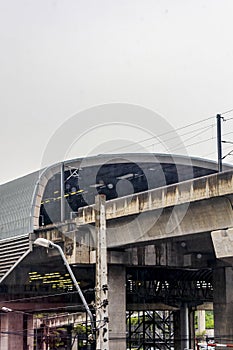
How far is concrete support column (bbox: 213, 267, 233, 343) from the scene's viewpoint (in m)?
37.0

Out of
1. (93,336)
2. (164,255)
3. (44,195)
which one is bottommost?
(93,336)

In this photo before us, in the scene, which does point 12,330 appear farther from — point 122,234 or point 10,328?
point 122,234

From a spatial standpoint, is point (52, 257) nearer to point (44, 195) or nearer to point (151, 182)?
point (44, 195)

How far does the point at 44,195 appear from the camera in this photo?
4328cm

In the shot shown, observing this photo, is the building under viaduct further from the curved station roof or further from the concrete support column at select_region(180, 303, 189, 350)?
the concrete support column at select_region(180, 303, 189, 350)

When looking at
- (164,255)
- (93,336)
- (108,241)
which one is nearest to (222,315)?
(164,255)

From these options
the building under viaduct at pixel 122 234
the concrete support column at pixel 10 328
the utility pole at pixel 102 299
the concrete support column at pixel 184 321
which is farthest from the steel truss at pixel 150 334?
the utility pole at pixel 102 299

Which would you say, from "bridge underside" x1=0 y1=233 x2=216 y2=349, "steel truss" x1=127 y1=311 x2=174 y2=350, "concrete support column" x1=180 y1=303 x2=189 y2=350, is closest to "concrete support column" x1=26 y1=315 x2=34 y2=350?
"bridge underside" x1=0 y1=233 x2=216 y2=349

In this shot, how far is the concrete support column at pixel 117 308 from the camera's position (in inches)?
1288

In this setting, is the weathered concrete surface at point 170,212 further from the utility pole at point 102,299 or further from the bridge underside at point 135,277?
the utility pole at point 102,299

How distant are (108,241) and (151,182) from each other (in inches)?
531

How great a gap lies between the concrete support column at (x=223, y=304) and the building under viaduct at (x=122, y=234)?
0.17 feet

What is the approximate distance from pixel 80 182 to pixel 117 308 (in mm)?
12596

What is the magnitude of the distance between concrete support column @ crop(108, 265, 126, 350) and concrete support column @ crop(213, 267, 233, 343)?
5.74 metres
